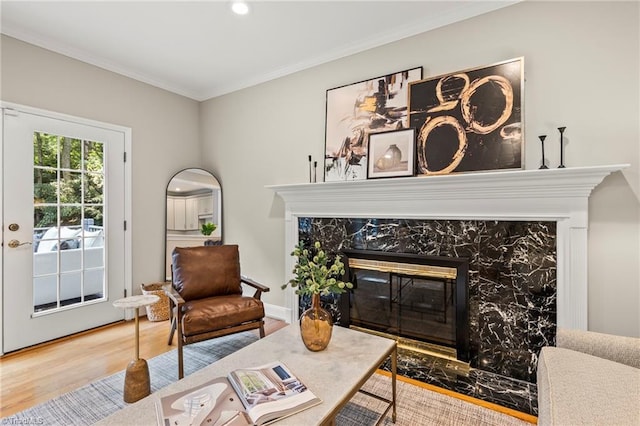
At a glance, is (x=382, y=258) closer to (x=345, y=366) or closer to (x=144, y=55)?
(x=345, y=366)

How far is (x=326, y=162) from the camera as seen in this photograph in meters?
3.07

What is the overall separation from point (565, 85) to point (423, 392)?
2.26 metres

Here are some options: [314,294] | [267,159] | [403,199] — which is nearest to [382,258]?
[403,199]

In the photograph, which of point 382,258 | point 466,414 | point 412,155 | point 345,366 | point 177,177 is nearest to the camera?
point 345,366

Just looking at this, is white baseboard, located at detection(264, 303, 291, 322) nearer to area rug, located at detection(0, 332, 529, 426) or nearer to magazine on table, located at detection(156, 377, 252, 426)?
area rug, located at detection(0, 332, 529, 426)

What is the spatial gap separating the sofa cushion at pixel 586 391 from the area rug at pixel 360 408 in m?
0.60

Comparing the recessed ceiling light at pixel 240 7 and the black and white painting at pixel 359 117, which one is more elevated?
the recessed ceiling light at pixel 240 7

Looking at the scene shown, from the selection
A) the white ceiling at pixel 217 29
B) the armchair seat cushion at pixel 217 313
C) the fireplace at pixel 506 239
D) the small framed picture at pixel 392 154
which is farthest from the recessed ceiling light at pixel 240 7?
the armchair seat cushion at pixel 217 313

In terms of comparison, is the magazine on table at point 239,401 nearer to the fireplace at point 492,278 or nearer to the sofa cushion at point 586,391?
the sofa cushion at point 586,391

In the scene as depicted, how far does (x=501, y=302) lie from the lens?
220 cm

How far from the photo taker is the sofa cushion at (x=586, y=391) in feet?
3.63

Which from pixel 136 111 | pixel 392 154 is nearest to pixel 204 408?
pixel 392 154

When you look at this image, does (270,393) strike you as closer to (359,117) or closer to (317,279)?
(317,279)

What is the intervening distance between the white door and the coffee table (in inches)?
94.7
